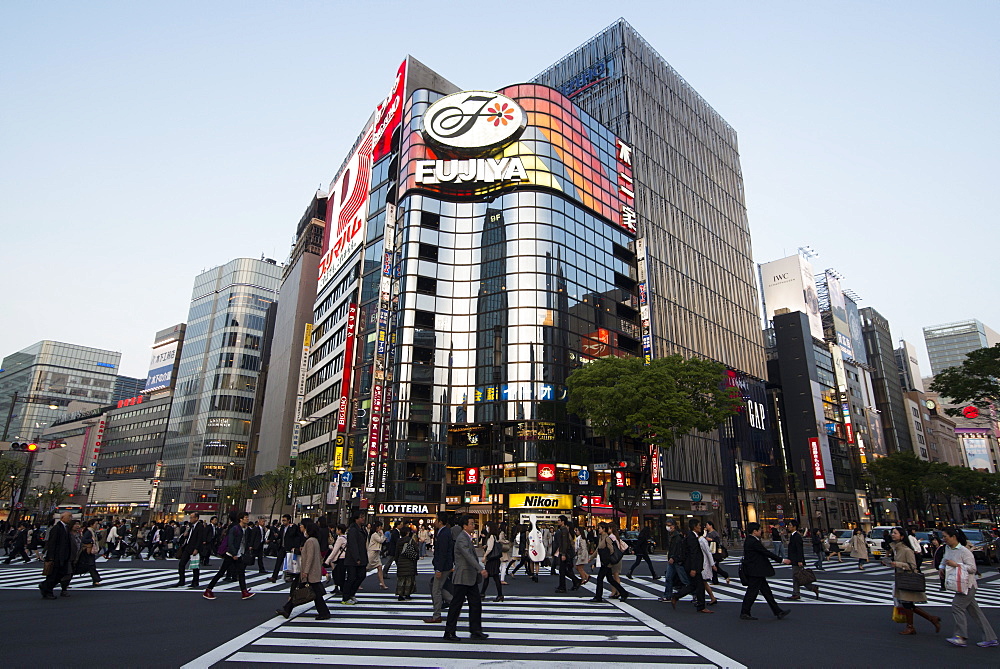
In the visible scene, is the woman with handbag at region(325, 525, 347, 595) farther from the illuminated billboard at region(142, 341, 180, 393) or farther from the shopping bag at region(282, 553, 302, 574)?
the illuminated billboard at region(142, 341, 180, 393)

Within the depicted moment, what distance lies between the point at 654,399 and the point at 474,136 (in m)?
30.7

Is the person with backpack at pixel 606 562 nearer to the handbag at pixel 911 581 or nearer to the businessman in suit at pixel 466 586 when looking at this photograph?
the businessman in suit at pixel 466 586

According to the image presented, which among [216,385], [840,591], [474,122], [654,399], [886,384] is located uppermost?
[474,122]

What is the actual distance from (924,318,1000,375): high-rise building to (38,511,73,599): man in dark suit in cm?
22802

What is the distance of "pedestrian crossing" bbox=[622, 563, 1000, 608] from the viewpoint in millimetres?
14551

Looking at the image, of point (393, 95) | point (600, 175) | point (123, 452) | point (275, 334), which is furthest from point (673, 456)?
point (123, 452)

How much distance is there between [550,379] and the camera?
49156 millimetres

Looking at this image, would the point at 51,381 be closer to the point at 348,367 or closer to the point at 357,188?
the point at 357,188

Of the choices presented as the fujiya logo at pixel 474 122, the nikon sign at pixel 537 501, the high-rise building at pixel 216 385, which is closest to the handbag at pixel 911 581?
the nikon sign at pixel 537 501

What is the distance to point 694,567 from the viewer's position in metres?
12.6

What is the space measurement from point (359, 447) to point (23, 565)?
29.1 metres

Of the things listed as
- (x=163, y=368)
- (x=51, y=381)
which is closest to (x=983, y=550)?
(x=163, y=368)

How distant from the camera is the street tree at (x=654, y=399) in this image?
120 ft

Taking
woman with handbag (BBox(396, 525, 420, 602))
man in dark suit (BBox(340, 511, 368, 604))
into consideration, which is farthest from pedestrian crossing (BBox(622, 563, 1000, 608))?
man in dark suit (BBox(340, 511, 368, 604))
